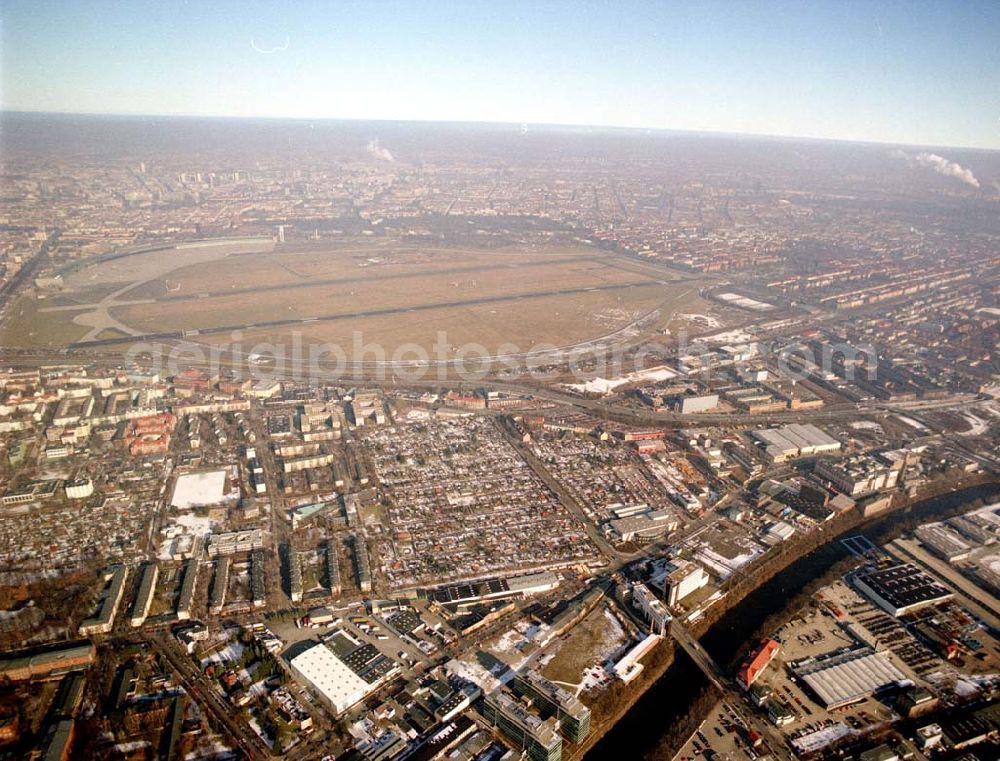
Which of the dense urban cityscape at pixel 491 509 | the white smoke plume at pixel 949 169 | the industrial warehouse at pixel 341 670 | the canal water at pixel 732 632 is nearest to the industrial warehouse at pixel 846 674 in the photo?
the dense urban cityscape at pixel 491 509

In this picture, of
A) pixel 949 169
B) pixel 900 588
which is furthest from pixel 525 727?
pixel 949 169

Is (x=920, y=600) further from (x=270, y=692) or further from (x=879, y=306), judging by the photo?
(x=879, y=306)

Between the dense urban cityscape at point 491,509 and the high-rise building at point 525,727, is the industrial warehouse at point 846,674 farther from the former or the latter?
the high-rise building at point 525,727

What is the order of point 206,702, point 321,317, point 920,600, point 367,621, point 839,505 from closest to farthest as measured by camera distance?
point 206,702, point 367,621, point 920,600, point 839,505, point 321,317

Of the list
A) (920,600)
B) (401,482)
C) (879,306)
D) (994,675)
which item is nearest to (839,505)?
(920,600)

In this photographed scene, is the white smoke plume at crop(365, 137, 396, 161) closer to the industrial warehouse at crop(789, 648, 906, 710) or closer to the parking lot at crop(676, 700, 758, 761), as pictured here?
the industrial warehouse at crop(789, 648, 906, 710)

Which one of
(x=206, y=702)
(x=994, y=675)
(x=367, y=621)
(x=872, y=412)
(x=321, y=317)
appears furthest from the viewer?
(x=321, y=317)
